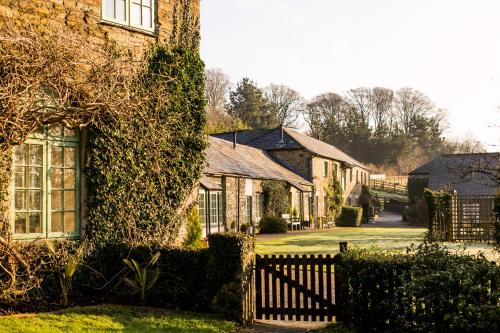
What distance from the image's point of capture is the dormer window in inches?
436

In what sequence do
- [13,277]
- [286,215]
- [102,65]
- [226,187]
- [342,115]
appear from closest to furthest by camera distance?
1. [13,277]
2. [102,65]
3. [226,187]
4. [286,215]
5. [342,115]

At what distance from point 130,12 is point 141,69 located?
1224 mm

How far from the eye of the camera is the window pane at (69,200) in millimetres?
10305

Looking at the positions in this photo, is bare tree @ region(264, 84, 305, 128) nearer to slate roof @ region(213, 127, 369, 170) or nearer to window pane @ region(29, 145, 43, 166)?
slate roof @ region(213, 127, 369, 170)

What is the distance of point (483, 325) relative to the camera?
659 cm

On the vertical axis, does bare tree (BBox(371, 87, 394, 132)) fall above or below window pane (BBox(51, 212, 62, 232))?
above

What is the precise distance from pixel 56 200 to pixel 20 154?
1092 mm

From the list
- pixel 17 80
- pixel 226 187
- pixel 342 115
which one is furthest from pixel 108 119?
pixel 342 115

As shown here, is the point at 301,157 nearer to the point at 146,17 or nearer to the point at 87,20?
the point at 146,17

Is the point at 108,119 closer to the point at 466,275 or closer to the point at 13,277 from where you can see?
the point at 13,277

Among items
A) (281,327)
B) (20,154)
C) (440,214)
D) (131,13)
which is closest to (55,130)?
(20,154)

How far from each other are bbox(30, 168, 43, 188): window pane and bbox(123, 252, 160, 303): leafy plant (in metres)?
2.11

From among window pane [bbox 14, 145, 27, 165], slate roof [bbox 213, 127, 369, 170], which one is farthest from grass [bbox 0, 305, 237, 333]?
slate roof [bbox 213, 127, 369, 170]

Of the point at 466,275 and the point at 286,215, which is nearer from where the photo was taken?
the point at 466,275
